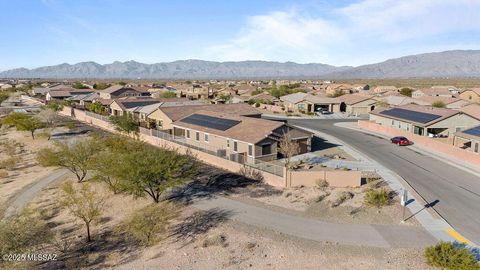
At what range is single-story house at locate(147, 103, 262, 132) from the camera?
5597 centimetres

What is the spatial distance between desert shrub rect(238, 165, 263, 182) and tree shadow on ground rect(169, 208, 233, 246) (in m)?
7.67

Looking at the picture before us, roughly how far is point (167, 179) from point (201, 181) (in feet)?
19.8

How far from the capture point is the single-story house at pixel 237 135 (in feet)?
130

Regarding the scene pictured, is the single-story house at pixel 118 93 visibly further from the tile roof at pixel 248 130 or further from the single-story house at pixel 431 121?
the single-story house at pixel 431 121

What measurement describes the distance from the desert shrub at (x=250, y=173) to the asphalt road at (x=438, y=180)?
14014 millimetres

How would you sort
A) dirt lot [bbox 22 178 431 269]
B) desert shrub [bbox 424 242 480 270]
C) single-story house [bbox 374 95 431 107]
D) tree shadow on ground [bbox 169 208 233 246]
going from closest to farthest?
desert shrub [bbox 424 242 480 270] < dirt lot [bbox 22 178 431 269] < tree shadow on ground [bbox 169 208 233 246] < single-story house [bbox 374 95 431 107]

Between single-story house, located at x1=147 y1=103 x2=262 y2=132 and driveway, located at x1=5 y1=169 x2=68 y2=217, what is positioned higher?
single-story house, located at x1=147 y1=103 x2=262 y2=132

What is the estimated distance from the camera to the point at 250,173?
35156mm

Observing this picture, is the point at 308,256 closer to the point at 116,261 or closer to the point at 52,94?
the point at 116,261

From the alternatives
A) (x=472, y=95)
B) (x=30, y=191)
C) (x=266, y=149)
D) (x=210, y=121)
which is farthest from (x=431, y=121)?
(x=472, y=95)

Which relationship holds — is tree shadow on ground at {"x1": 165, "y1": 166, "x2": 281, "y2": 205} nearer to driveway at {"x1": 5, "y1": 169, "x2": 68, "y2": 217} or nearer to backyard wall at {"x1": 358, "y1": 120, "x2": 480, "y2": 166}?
driveway at {"x1": 5, "y1": 169, "x2": 68, "y2": 217}

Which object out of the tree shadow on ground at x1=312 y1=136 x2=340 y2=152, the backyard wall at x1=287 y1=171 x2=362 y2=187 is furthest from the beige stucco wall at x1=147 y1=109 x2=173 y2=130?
the backyard wall at x1=287 y1=171 x2=362 y2=187

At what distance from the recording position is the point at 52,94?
366 ft

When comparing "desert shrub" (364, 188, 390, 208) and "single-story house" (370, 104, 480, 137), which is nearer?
"desert shrub" (364, 188, 390, 208)
